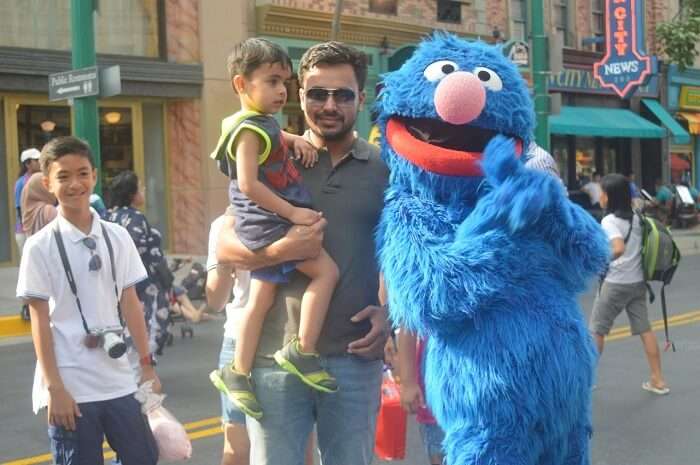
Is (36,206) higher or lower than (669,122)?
lower

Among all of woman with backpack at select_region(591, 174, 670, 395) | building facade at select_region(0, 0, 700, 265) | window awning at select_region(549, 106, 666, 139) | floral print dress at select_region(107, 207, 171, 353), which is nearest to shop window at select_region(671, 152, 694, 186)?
window awning at select_region(549, 106, 666, 139)

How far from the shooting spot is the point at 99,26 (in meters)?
15.9

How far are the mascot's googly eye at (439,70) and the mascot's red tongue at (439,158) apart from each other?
22 cm

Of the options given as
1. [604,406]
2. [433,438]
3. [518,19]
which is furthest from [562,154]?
[433,438]

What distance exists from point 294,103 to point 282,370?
15683 millimetres

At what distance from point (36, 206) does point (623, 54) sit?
692 inches

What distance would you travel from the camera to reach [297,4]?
711 inches

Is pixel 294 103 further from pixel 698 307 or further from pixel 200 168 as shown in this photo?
pixel 698 307

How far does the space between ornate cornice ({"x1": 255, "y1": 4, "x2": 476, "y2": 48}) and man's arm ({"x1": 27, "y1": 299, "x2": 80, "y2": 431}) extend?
14.7 metres

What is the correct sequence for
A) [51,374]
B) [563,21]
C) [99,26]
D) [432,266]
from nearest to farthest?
[432,266], [51,374], [99,26], [563,21]

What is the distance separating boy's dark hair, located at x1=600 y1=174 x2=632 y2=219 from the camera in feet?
22.8

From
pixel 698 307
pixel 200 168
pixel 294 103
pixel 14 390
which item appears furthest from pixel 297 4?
pixel 14 390

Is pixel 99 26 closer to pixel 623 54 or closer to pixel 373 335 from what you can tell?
pixel 623 54

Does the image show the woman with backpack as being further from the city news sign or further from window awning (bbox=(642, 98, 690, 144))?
window awning (bbox=(642, 98, 690, 144))
